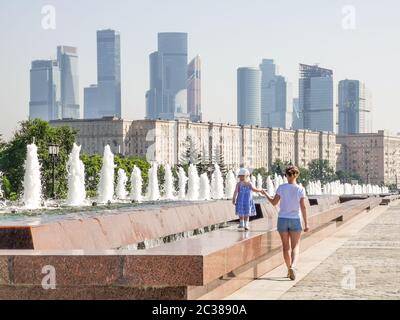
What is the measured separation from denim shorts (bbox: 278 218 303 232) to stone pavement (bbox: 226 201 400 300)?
0.69m

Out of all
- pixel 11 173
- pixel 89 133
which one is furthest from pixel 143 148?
pixel 11 173

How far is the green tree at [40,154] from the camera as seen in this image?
71.5m

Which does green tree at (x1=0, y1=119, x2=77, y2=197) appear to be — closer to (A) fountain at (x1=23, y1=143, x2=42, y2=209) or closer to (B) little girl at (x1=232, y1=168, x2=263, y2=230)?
(A) fountain at (x1=23, y1=143, x2=42, y2=209)

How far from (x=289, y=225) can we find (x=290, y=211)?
23 cm

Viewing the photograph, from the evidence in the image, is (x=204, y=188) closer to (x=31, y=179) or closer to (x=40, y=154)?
(x=40, y=154)

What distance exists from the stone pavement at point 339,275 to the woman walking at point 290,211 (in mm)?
484

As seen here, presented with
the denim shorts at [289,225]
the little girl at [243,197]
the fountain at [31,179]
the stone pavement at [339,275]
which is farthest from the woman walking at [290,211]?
the fountain at [31,179]

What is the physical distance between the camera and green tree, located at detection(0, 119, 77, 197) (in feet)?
235

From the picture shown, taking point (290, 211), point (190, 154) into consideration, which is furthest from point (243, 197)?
point (190, 154)

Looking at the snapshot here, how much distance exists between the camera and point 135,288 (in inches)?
390

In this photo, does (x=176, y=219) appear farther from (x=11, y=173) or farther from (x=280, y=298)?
(x=11, y=173)

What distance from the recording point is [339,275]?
13.8m

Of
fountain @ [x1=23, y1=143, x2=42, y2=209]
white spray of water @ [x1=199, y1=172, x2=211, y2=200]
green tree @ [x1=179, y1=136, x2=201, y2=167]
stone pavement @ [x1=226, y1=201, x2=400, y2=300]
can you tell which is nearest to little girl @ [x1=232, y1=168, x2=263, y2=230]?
stone pavement @ [x1=226, y1=201, x2=400, y2=300]
